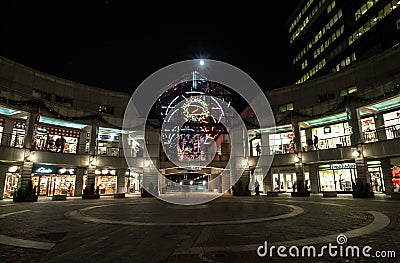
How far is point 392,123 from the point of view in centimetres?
2469

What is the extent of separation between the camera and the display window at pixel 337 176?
28.2 m

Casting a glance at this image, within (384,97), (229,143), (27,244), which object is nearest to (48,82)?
(229,143)

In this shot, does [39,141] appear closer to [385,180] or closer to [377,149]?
[377,149]

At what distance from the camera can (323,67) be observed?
57906 millimetres

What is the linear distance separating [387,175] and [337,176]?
203 inches

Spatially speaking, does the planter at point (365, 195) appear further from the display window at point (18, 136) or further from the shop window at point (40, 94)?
the shop window at point (40, 94)

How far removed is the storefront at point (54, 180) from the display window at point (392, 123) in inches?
1413

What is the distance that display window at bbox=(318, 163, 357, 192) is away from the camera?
28.2 metres

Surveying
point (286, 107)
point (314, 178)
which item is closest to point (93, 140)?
point (286, 107)

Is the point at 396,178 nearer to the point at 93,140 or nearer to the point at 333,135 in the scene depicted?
the point at 333,135

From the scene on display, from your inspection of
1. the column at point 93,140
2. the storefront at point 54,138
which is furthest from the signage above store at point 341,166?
the storefront at point 54,138

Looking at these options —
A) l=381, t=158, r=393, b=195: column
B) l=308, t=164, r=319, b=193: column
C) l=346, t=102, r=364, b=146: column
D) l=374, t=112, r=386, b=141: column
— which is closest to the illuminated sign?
l=308, t=164, r=319, b=193: column

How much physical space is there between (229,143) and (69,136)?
22192mm

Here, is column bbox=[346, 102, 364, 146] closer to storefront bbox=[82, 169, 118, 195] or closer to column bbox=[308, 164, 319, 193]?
column bbox=[308, 164, 319, 193]
